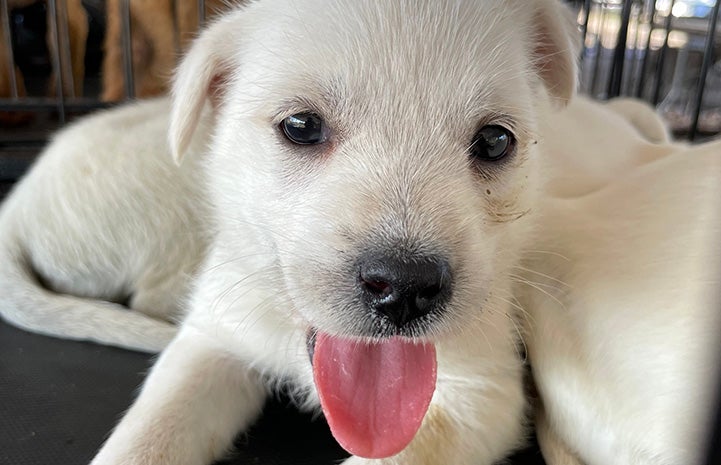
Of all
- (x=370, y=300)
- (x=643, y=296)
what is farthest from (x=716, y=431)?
(x=643, y=296)

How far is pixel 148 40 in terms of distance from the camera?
4.00 metres

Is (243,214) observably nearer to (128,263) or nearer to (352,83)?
(352,83)

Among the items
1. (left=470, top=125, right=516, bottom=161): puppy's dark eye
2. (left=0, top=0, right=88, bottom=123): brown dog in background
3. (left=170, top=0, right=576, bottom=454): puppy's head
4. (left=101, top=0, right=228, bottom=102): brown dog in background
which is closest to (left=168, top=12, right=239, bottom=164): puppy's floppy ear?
(left=170, top=0, right=576, bottom=454): puppy's head

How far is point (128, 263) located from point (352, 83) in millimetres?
1063

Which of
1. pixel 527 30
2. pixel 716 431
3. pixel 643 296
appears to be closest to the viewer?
pixel 716 431

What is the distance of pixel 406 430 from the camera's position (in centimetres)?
115

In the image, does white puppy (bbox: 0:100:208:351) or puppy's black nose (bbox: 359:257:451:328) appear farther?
white puppy (bbox: 0:100:208:351)

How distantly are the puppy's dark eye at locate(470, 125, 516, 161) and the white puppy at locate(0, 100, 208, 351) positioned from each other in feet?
2.97

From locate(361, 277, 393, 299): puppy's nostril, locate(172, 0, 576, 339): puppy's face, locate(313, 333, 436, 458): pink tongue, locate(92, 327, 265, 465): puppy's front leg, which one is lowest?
locate(92, 327, 265, 465): puppy's front leg

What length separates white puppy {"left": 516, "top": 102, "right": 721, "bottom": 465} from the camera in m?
1.15

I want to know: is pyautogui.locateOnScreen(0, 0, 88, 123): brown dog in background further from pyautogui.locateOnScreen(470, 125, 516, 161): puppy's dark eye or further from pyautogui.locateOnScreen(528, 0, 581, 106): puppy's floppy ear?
pyautogui.locateOnScreen(470, 125, 516, 161): puppy's dark eye

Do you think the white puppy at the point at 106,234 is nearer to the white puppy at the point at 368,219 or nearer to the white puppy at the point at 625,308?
the white puppy at the point at 368,219

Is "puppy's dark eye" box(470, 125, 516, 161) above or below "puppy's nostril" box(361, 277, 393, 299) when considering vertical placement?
above

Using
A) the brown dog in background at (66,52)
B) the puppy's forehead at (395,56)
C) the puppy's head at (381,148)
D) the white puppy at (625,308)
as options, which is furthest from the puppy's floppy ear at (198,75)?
the brown dog in background at (66,52)
